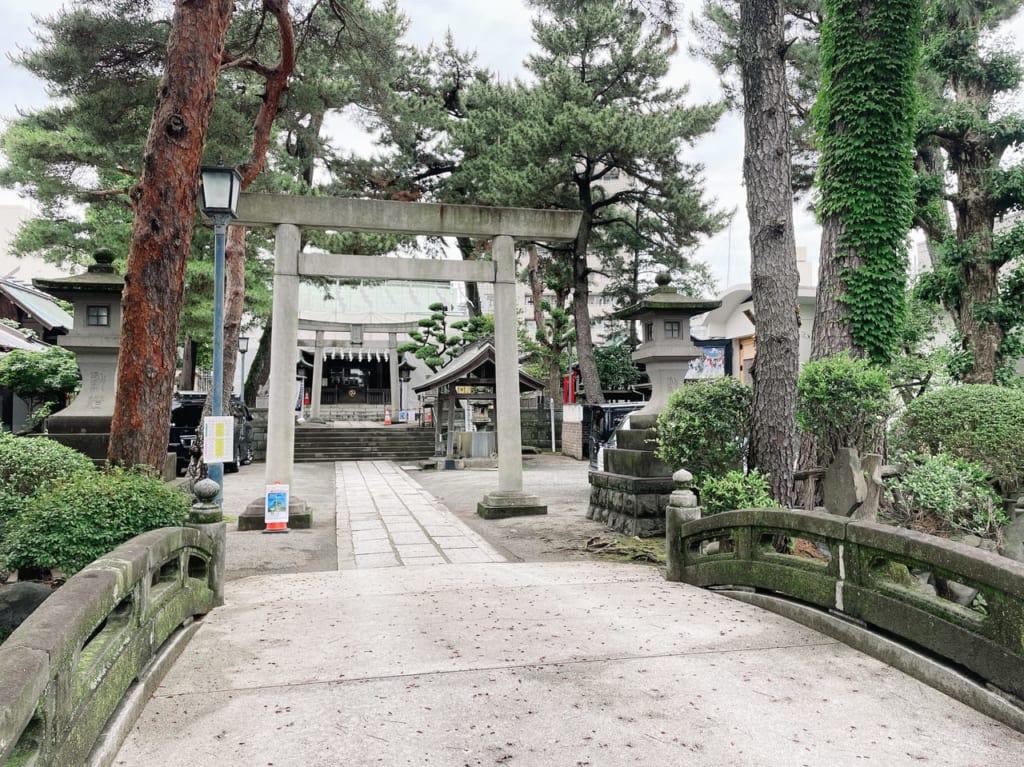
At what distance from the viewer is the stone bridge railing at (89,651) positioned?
6.53 ft

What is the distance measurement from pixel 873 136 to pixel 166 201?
7.52 metres

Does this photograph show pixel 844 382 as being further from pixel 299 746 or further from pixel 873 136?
pixel 299 746

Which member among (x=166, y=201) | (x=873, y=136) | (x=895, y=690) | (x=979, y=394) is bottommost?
(x=895, y=690)

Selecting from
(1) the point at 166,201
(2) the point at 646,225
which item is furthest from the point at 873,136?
(2) the point at 646,225

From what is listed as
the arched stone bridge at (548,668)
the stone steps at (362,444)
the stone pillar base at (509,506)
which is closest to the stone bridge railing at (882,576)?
the arched stone bridge at (548,668)

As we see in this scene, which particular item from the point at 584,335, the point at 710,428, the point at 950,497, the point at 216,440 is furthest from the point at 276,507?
the point at 584,335

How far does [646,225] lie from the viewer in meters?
20.5

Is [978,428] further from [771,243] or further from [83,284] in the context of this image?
[83,284]

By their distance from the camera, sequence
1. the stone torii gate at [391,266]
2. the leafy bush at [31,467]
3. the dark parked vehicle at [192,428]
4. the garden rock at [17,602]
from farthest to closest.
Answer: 1. the dark parked vehicle at [192,428]
2. the stone torii gate at [391,266]
3. the leafy bush at [31,467]
4. the garden rock at [17,602]

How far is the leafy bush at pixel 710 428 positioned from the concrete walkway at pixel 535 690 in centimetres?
203

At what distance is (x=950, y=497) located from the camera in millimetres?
5949

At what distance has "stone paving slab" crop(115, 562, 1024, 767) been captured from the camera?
2.71m

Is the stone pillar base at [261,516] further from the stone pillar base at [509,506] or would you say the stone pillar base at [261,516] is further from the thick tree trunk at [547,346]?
the thick tree trunk at [547,346]

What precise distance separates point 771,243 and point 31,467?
6921 millimetres
